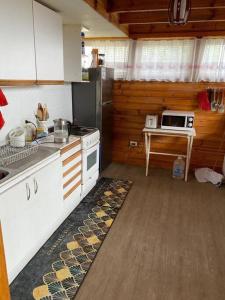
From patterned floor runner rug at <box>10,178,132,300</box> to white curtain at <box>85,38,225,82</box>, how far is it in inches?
84.9

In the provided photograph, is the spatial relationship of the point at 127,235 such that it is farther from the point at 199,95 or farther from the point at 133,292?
the point at 199,95

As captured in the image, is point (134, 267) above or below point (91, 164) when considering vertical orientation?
below

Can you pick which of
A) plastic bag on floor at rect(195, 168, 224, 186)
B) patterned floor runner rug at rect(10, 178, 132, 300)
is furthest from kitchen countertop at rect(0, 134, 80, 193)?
plastic bag on floor at rect(195, 168, 224, 186)

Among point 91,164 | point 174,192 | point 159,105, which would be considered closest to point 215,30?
point 159,105

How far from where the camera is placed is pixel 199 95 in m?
3.84

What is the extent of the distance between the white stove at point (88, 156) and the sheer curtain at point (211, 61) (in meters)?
1.94

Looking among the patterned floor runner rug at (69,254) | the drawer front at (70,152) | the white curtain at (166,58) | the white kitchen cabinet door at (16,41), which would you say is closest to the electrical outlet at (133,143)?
the white curtain at (166,58)

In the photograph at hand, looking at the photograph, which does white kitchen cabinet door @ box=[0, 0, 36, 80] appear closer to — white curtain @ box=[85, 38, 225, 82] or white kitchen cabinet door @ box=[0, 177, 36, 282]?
white kitchen cabinet door @ box=[0, 177, 36, 282]

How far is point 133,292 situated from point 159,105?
3.00 m

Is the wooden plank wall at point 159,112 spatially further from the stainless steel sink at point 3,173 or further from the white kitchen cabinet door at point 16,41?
the stainless steel sink at point 3,173

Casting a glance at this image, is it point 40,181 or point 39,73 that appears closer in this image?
point 40,181

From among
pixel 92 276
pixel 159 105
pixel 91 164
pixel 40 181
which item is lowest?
pixel 92 276

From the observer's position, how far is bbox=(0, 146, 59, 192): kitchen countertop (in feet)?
5.55

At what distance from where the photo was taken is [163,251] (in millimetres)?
2229
